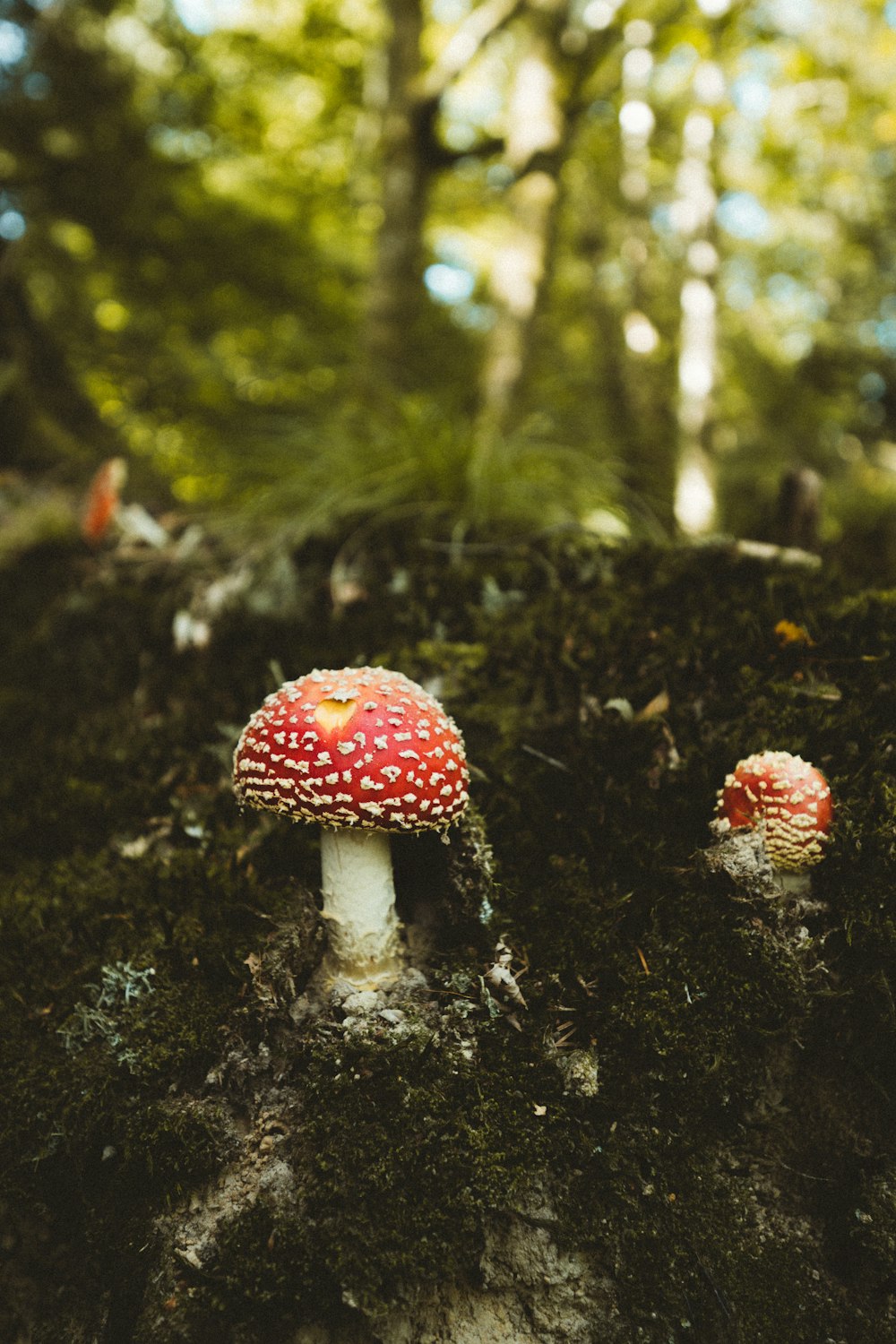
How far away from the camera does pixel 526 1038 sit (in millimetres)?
2096

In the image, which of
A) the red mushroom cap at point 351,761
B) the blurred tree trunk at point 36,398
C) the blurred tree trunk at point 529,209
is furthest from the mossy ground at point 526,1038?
the blurred tree trunk at point 36,398

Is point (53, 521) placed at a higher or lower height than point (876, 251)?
lower

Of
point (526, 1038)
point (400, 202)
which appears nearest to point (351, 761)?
point (526, 1038)

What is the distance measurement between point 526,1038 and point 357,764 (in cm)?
88

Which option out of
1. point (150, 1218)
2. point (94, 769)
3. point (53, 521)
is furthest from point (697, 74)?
point (150, 1218)

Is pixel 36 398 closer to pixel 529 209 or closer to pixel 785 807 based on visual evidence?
→ pixel 529 209

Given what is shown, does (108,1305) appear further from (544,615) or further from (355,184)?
(355,184)

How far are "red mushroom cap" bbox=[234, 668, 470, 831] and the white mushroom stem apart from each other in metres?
0.24

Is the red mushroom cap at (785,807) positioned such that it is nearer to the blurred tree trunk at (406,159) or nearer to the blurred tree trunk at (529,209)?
the blurred tree trunk at (529,209)

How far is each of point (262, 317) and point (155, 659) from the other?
23.0ft

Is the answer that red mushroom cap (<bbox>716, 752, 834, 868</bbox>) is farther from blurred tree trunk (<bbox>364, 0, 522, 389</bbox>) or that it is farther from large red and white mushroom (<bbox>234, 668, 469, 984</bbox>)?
blurred tree trunk (<bbox>364, 0, 522, 389</bbox>)

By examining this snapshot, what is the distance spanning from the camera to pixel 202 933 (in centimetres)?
232

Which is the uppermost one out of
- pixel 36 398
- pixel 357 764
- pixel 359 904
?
pixel 36 398

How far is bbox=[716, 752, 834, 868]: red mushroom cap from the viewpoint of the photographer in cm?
210
